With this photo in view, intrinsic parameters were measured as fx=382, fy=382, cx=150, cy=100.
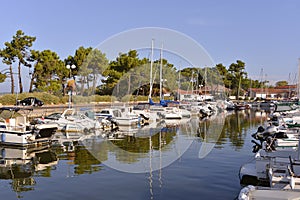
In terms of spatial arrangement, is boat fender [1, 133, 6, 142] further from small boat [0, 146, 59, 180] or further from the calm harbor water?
the calm harbor water

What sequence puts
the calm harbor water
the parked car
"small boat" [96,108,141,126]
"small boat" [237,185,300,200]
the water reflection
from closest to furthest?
"small boat" [237,185,300,200] → the calm harbor water → the water reflection → "small boat" [96,108,141,126] → the parked car

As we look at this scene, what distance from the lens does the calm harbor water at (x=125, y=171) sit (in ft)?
37.3

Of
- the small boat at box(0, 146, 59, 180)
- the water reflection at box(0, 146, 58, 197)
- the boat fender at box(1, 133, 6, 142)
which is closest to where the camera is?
the water reflection at box(0, 146, 58, 197)

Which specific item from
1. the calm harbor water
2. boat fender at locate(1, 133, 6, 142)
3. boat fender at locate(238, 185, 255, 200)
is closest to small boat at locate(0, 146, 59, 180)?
the calm harbor water

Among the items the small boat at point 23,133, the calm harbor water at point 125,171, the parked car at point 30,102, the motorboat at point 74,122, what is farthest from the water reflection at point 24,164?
the parked car at point 30,102

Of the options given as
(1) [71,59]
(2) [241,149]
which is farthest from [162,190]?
(1) [71,59]

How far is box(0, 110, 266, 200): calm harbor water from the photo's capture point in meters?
11.4

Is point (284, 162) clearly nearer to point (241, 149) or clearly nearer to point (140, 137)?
point (241, 149)

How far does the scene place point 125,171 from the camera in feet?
47.5

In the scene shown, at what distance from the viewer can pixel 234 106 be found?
71.1 metres

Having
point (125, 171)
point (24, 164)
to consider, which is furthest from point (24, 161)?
point (125, 171)

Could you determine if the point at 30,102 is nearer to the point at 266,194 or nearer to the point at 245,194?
the point at 245,194

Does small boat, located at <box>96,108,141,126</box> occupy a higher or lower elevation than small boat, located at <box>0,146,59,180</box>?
higher

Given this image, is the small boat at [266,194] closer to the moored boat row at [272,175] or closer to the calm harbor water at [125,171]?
the moored boat row at [272,175]
